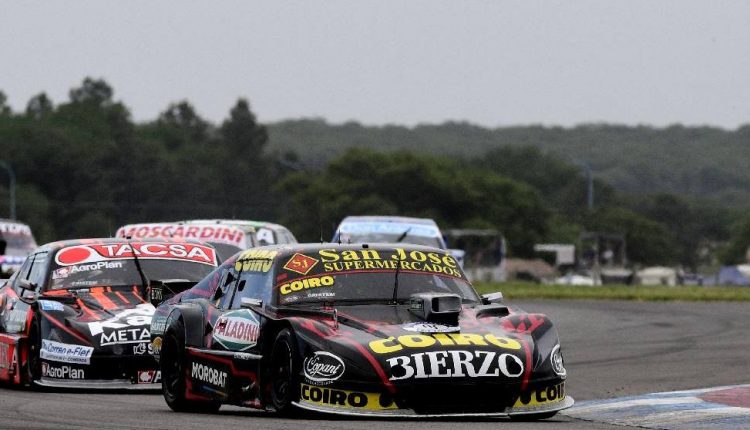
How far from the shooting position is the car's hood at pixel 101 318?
14172 mm

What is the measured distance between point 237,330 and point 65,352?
3456 millimetres

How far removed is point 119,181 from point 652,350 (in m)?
123

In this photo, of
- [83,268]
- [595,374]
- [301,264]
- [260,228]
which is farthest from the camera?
[260,228]

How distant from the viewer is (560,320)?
2631cm

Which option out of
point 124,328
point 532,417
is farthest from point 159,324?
point 532,417

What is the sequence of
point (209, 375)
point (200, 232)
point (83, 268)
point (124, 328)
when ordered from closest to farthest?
point (209, 375) < point (124, 328) < point (83, 268) < point (200, 232)

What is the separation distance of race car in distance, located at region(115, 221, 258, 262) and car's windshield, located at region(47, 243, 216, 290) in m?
7.36

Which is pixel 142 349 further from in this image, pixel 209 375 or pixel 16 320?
pixel 209 375

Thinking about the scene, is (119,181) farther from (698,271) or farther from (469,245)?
(698,271)

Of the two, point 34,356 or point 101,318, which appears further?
point 34,356

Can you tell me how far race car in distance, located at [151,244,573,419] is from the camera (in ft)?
33.4

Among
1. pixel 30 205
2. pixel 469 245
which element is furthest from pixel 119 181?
pixel 469 245

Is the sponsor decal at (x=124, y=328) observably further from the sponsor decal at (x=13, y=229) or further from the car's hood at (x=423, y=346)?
the sponsor decal at (x=13, y=229)

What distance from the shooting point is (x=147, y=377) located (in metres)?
14.1
